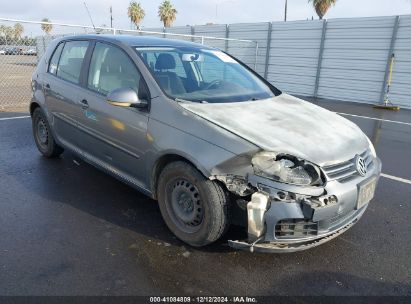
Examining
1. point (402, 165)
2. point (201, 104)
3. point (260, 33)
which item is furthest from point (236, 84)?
point (260, 33)

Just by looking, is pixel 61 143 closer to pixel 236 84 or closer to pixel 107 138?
pixel 107 138

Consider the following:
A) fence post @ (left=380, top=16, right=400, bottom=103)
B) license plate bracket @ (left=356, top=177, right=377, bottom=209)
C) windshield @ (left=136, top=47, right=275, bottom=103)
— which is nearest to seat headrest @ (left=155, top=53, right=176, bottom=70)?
windshield @ (left=136, top=47, right=275, bottom=103)

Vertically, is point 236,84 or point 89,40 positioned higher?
point 89,40

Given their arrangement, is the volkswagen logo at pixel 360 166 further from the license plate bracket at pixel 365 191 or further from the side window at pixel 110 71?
the side window at pixel 110 71

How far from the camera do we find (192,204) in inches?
118

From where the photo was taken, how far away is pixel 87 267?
108 inches

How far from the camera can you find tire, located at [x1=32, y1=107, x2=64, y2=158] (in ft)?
16.4

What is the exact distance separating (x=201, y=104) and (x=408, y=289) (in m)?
2.15

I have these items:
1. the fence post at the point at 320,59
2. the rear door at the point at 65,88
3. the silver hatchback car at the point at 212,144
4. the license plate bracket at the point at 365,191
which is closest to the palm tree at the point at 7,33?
the rear door at the point at 65,88

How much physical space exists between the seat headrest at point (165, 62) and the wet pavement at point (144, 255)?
145 centimetres

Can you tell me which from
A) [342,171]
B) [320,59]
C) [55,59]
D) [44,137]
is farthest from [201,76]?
[320,59]

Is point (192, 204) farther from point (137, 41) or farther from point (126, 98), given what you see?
point (137, 41)

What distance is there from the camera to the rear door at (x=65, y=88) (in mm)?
4184

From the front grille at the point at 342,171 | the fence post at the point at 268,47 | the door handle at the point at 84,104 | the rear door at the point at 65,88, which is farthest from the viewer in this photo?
the fence post at the point at 268,47
